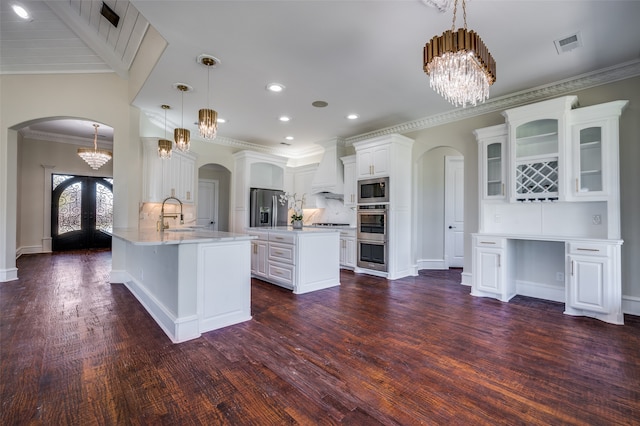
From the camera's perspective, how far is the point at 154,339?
2.63 m

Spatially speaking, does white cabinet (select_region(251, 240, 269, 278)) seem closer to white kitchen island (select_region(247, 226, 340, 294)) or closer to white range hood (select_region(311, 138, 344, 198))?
white kitchen island (select_region(247, 226, 340, 294))

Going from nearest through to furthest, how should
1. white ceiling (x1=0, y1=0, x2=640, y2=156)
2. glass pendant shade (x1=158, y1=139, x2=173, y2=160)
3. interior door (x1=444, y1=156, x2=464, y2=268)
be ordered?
white ceiling (x1=0, y1=0, x2=640, y2=156), glass pendant shade (x1=158, y1=139, x2=173, y2=160), interior door (x1=444, y1=156, x2=464, y2=268)

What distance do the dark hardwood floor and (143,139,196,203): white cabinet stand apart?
2107 millimetres

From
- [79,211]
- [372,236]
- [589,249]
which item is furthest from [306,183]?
[79,211]

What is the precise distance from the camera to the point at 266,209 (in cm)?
704

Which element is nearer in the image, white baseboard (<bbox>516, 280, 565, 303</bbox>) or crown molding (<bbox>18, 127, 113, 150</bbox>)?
white baseboard (<bbox>516, 280, 565, 303</bbox>)

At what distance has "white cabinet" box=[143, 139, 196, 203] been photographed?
16.7ft

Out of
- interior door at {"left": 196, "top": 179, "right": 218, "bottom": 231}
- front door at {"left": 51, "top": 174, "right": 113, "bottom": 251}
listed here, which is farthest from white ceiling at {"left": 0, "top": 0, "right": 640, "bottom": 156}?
front door at {"left": 51, "top": 174, "right": 113, "bottom": 251}

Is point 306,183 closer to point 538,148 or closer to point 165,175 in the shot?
point 165,175

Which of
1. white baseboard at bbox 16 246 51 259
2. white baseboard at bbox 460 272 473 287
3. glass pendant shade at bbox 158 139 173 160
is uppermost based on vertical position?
glass pendant shade at bbox 158 139 173 160

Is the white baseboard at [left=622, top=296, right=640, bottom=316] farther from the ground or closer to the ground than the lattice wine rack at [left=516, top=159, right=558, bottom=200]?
closer to the ground

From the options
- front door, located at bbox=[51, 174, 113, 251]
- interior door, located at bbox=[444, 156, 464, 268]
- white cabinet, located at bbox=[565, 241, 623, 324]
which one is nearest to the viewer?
white cabinet, located at bbox=[565, 241, 623, 324]

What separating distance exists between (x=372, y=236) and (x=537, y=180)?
2.63 metres

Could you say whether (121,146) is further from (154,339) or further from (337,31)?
(337,31)
